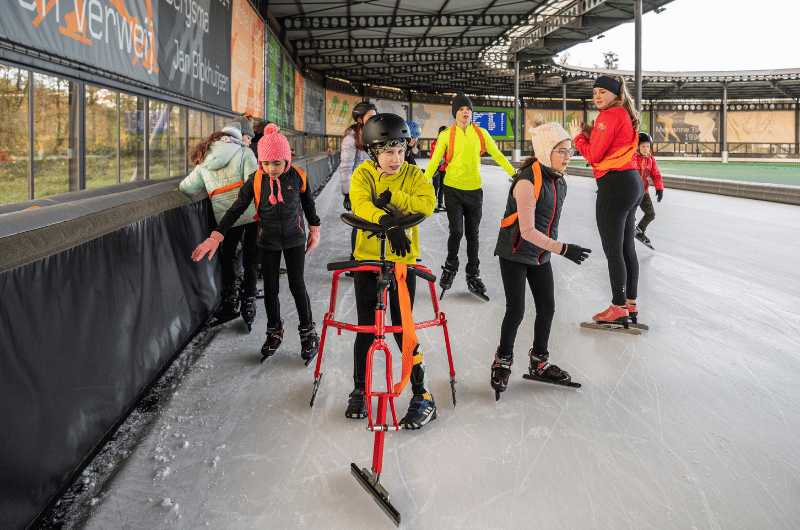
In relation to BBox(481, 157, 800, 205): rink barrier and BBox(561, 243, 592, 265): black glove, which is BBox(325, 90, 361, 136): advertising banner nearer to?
BBox(481, 157, 800, 205): rink barrier

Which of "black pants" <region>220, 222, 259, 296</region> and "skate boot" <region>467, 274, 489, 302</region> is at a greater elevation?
"black pants" <region>220, 222, 259, 296</region>

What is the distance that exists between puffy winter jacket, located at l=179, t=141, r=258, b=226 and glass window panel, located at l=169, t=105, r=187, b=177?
412 cm

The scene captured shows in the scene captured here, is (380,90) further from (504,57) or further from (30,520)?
(30,520)

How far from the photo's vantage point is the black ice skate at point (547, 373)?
3.27 metres

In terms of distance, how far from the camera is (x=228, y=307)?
4.54 metres

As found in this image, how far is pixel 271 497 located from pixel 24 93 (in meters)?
3.90

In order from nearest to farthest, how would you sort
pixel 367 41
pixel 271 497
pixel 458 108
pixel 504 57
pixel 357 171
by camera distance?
pixel 271 497
pixel 357 171
pixel 458 108
pixel 367 41
pixel 504 57

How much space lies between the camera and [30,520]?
1889 mm

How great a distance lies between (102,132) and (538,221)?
5.60m

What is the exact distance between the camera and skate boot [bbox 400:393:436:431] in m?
2.72

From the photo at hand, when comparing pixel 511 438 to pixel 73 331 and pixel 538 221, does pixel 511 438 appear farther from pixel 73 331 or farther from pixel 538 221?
pixel 73 331

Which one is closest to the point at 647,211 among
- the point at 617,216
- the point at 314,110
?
the point at 617,216

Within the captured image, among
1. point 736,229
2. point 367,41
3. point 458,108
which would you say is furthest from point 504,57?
point 458,108

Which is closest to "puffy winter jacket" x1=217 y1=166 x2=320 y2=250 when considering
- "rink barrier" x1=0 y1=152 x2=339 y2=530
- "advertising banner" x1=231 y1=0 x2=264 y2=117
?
"rink barrier" x1=0 y1=152 x2=339 y2=530
